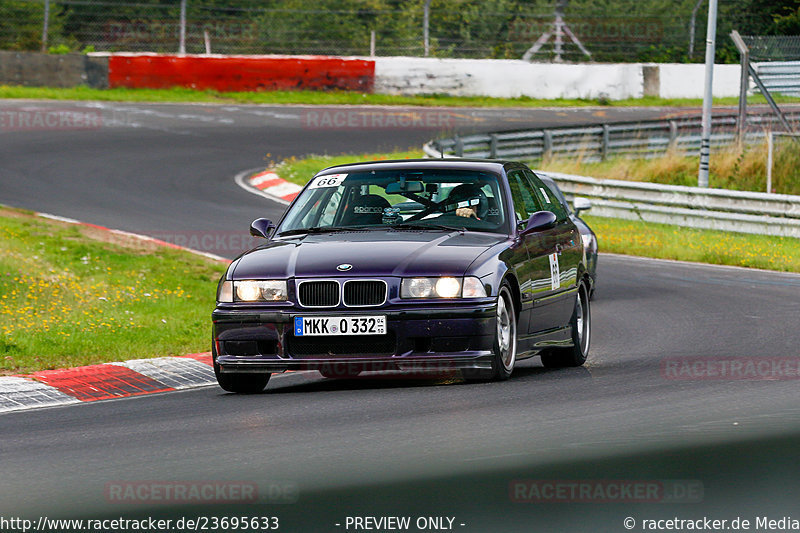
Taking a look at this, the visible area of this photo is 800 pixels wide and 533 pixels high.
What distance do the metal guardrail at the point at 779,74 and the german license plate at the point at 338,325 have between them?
2445 cm

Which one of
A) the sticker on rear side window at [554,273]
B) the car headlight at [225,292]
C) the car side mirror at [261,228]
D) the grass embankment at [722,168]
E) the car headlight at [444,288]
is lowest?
the grass embankment at [722,168]

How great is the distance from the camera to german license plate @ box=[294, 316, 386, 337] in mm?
8492

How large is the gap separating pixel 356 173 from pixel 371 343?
1.94 meters

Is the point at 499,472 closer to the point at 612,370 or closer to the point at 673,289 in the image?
the point at 612,370

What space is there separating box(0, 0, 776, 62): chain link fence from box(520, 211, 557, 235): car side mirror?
82.4 ft

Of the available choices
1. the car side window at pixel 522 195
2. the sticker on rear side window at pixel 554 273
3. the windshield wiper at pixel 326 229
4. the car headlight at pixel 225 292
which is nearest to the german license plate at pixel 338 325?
the car headlight at pixel 225 292

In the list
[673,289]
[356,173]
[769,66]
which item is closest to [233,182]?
[673,289]

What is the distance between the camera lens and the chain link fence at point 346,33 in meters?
38.7

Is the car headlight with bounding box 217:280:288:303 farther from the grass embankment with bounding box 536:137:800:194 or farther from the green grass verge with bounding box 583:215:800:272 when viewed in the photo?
the grass embankment with bounding box 536:137:800:194

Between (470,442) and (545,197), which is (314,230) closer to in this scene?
(545,197)

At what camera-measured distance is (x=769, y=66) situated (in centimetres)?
3170

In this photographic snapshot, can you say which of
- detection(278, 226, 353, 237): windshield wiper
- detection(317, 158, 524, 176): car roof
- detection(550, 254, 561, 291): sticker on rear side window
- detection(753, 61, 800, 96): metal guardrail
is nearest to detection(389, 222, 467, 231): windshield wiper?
detection(278, 226, 353, 237): windshield wiper

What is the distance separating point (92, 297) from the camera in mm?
13398

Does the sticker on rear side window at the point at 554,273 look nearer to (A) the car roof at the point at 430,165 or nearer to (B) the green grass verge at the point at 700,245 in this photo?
(A) the car roof at the point at 430,165
